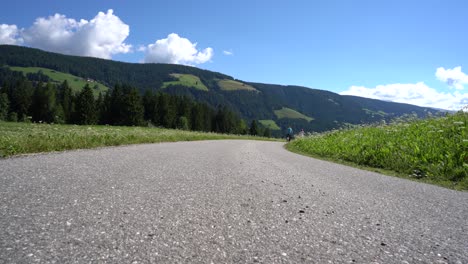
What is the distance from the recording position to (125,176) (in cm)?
643

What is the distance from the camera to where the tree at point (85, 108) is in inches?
3073

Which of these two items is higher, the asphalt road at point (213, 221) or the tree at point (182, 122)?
the asphalt road at point (213, 221)

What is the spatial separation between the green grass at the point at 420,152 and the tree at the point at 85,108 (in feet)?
253

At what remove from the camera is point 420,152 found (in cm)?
1109

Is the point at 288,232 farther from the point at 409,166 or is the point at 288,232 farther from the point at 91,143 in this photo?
the point at 91,143

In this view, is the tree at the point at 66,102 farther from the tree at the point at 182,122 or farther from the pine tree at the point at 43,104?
the tree at the point at 182,122

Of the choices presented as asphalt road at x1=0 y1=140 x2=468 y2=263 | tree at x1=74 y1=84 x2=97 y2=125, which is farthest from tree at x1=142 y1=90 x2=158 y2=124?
asphalt road at x1=0 y1=140 x2=468 y2=263

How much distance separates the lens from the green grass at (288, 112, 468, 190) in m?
9.09

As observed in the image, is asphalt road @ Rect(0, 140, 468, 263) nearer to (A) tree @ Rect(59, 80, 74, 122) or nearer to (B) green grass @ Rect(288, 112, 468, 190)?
(B) green grass @ Rect(288, 112, 468, 190)

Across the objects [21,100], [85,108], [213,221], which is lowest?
[213,221]

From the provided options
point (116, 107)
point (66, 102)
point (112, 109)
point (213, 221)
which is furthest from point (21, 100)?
point (213, 221)

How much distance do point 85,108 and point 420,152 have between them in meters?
83.3

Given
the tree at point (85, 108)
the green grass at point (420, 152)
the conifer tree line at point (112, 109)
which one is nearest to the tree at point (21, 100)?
the conifer tree line at point (112, 109)

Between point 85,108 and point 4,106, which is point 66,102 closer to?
point 4,106
